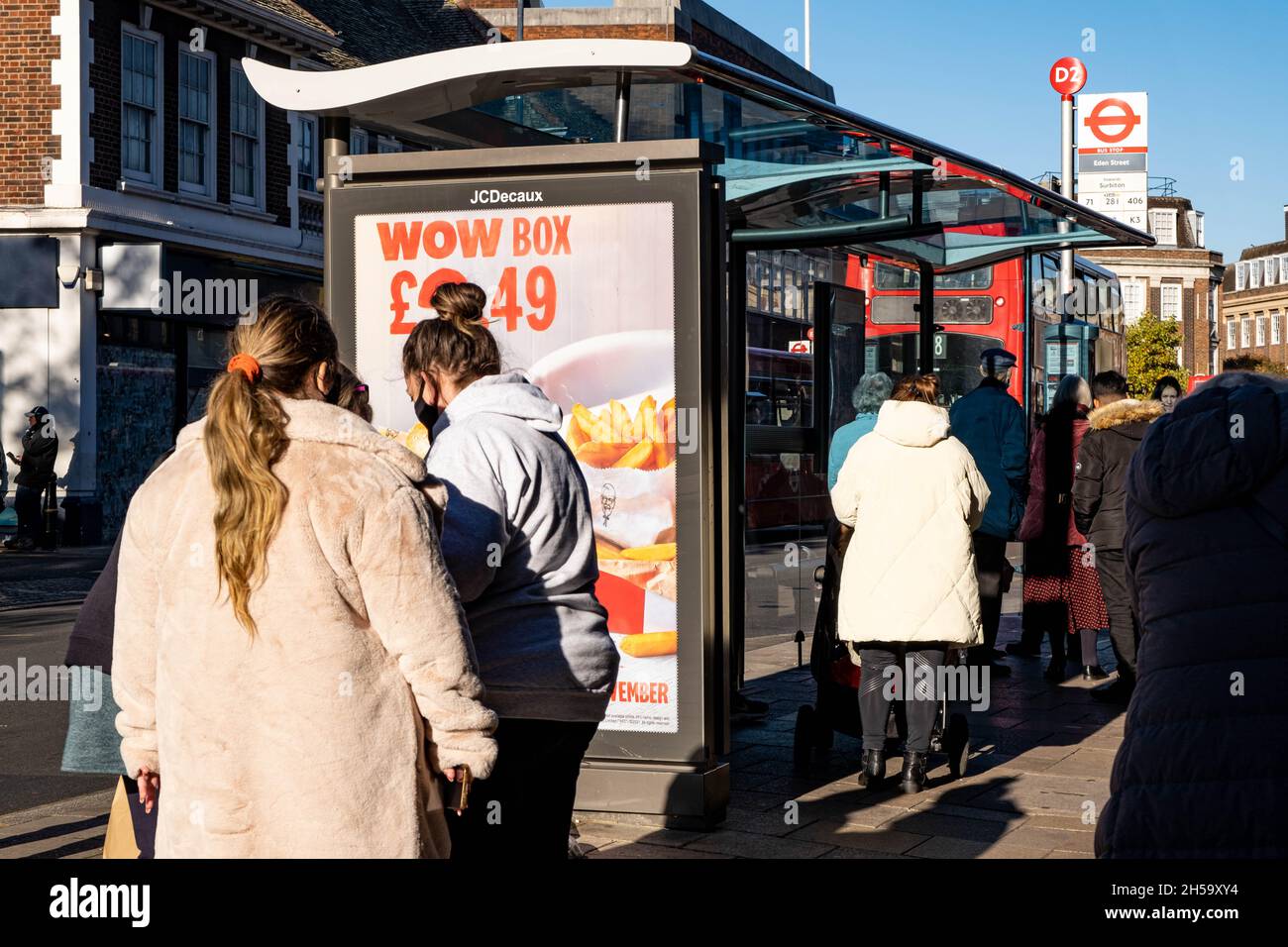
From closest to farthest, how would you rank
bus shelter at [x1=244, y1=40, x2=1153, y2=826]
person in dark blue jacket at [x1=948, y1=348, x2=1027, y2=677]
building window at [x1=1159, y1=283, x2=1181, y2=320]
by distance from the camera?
1. bus shelter at [x1=244, y1=40, x2=1153, y2=826]
2. person in dark blue jacket at [x1=948, y1=348, x2=1027, y2=677]
3. building window at [x1=1159, y1=283, x2=1181, y2=320]

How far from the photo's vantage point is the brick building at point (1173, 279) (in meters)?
82.0

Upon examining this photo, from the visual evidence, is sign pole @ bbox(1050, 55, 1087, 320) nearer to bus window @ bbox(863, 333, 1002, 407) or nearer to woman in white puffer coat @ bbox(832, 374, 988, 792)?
bus window @ bbox(863, 333, 1002, 407)

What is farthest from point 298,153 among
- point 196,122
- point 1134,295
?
point 1134,295

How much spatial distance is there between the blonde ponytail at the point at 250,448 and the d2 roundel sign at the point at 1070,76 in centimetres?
2295

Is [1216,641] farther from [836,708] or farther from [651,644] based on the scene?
[836,708]

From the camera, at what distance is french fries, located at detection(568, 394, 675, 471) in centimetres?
617

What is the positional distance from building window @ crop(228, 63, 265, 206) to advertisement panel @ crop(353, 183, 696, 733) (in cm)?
2023

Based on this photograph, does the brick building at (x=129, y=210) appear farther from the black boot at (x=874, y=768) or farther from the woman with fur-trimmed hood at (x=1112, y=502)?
the black boot at (x=874, y=768)

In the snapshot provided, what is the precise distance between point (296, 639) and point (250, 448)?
38 cm

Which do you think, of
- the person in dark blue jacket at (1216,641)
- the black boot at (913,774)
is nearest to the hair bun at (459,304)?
the person in dark blue jacket at (1216,641)

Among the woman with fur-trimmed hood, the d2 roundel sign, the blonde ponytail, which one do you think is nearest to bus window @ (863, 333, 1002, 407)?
the d2 roundel sign

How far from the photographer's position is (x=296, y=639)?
293cm

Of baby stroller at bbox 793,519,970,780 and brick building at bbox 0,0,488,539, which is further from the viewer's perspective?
brick building at bbox 0,0,488,539
